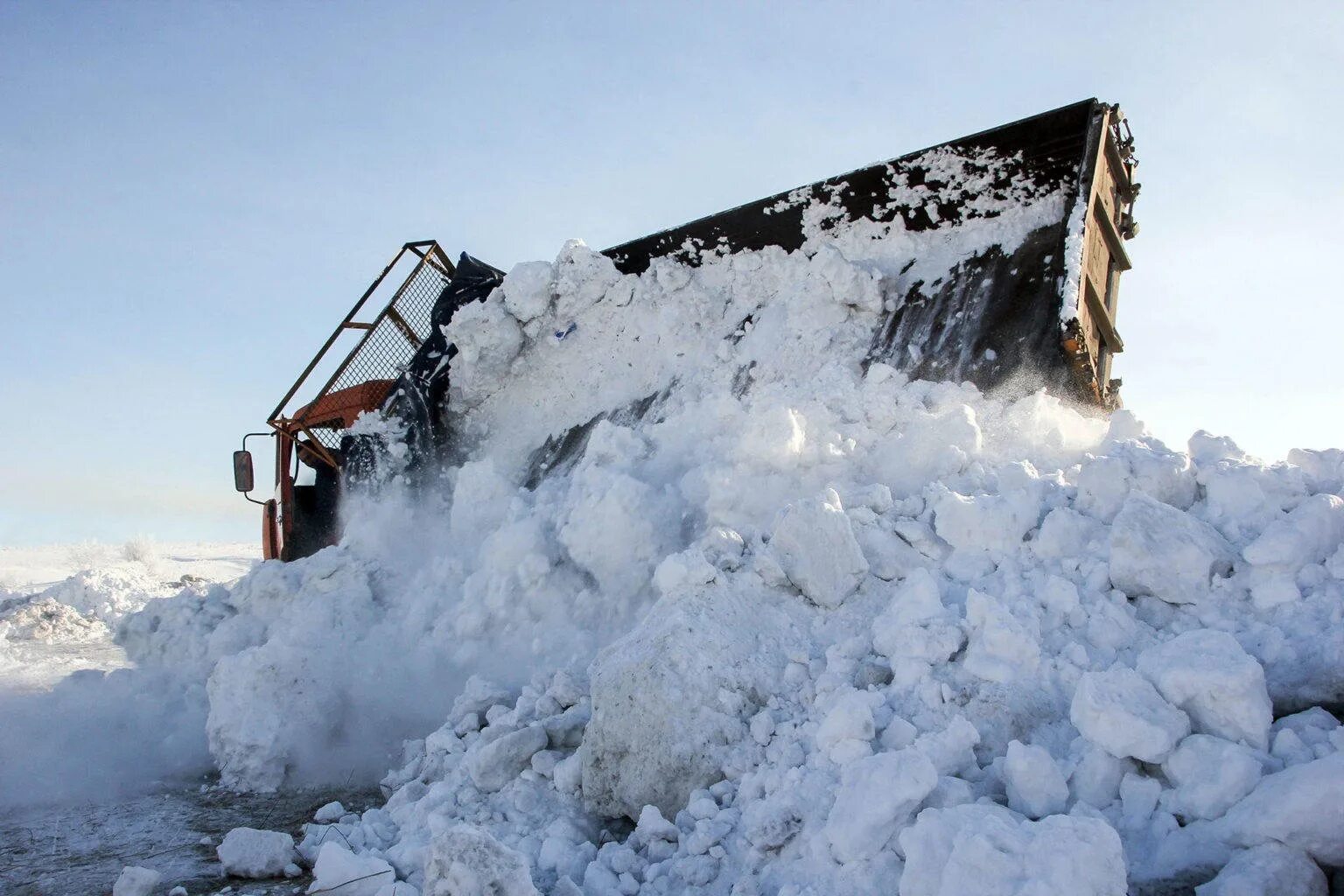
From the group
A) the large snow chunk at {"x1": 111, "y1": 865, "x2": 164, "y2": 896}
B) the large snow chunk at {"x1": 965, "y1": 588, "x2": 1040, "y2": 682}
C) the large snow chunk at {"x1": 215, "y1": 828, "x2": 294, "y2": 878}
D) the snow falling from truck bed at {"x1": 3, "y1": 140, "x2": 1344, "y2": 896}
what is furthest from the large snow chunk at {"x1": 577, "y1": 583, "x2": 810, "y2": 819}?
the large snow chunk at {"x1": 111, "y1": 865, "x2": 164, "y2": 896}

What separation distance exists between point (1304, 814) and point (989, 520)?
5.38 feet

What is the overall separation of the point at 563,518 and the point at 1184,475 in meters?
2.93

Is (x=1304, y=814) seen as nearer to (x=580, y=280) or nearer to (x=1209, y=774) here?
(x=1209, y=774)

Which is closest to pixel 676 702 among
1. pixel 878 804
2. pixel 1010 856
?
pixel 878 804

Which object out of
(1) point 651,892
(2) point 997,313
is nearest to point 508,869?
(1) point 651,892

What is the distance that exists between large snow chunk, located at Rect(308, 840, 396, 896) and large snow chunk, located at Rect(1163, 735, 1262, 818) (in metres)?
2.12

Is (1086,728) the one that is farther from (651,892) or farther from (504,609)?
(504,609)

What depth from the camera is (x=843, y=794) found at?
8.11 ft

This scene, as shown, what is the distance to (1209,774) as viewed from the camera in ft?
7.20

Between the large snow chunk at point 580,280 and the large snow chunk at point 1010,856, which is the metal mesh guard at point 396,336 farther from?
the large snow chunk at point 1010,856

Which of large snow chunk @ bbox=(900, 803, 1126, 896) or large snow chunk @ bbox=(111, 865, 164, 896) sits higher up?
large snow chunk @ bbox=(900, 803, 1126, 896)

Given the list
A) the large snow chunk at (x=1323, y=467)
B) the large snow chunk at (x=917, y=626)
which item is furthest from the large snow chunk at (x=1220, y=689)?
the large snow chunk at (x=1323, y=467)

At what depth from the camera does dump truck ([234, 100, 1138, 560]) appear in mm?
5371

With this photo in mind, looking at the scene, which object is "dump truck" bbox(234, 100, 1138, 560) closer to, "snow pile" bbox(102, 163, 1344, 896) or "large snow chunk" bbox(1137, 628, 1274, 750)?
"snow pile" bbox(102, 163, 1344, 896)
